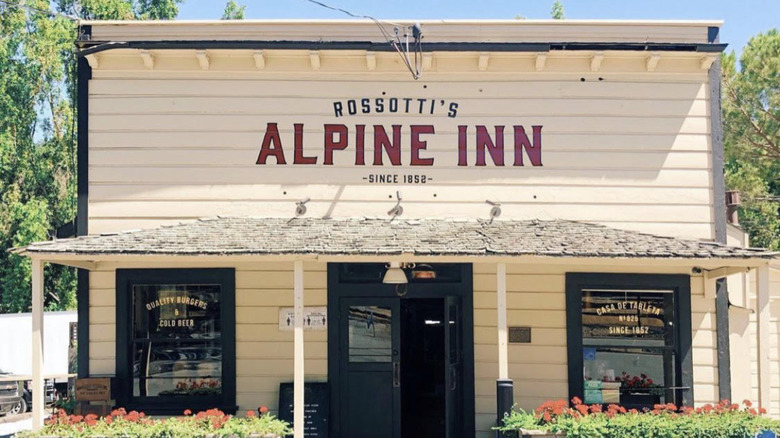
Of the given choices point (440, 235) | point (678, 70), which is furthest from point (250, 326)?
point (678, 70)

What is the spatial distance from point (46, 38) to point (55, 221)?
5.58 meters

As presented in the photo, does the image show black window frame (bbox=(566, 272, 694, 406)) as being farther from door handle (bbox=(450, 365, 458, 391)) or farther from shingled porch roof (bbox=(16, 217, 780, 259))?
door handle (bbox=(450, 365, 458, 391))

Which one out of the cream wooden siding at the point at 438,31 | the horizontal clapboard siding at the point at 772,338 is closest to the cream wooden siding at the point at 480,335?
the horizontal clapboard siding at the point at 772,338

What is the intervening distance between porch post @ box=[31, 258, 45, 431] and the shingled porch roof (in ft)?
A: 1.05

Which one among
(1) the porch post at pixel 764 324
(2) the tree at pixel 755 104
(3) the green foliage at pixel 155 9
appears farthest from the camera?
(3) the green foliage at pixel 155 9

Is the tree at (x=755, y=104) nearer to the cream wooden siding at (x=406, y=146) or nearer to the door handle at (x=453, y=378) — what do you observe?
the cream wooden siding at (x=406, y=146)

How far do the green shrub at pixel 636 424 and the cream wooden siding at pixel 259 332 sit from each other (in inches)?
115

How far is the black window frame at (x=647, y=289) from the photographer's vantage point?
32.4ft

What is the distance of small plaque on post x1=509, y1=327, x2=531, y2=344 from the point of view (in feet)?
32.9

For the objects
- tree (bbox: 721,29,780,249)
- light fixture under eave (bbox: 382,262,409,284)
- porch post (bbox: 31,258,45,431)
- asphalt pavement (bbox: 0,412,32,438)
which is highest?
tree (bbox: 721,29,780,249)

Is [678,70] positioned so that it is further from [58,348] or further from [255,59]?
[58,348]

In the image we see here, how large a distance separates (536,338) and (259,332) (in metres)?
3.55

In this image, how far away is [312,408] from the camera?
9711 mm

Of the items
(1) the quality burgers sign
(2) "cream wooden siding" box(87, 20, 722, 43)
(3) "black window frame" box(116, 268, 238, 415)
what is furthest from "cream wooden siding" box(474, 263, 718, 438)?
(3) "black window frame" box(116, 268, 238, 415)
